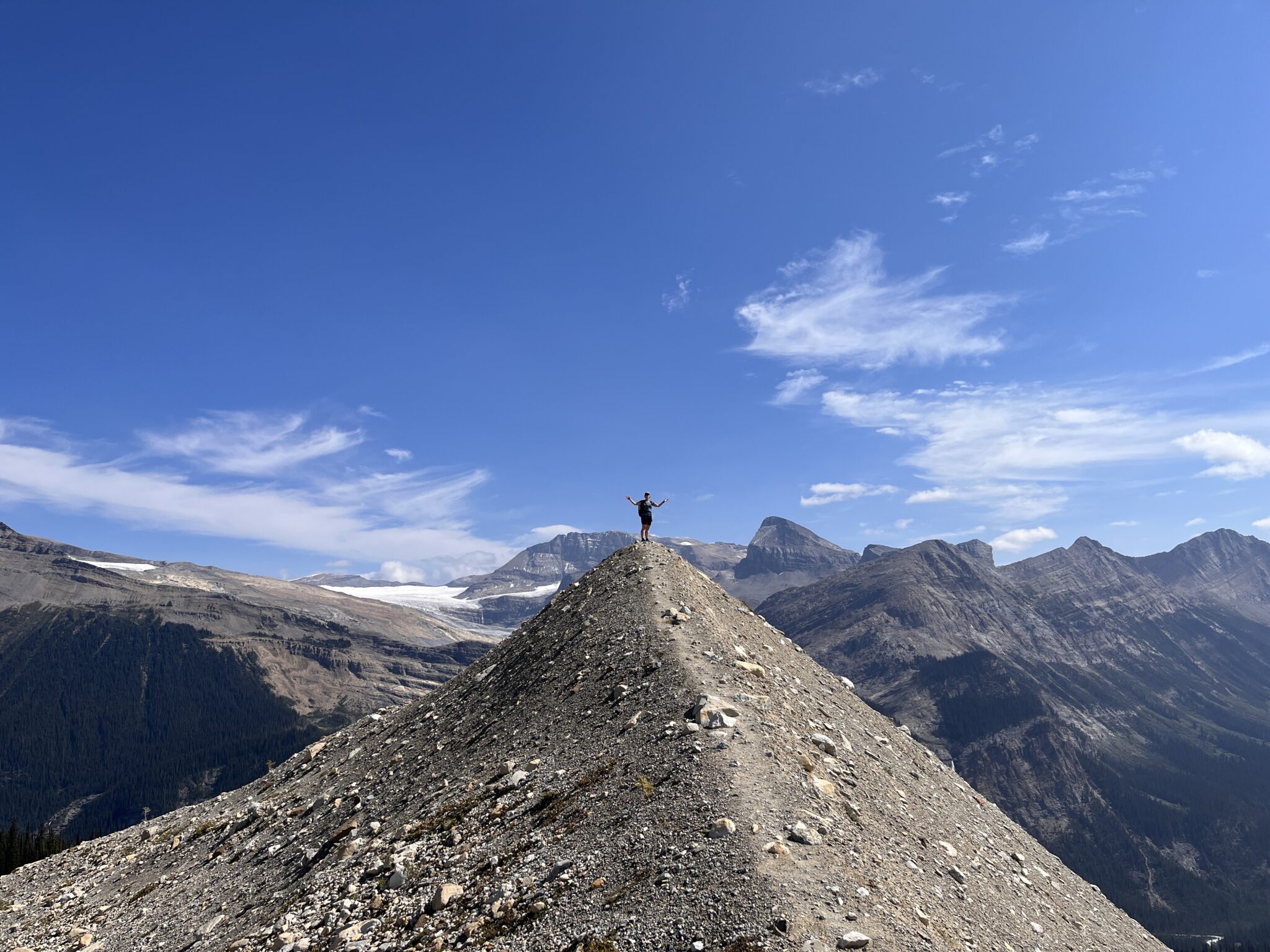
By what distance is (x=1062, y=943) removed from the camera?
80.2 ft

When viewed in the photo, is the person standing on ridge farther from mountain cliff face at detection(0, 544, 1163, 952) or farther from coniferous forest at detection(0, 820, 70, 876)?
coniferous forest at detection(0, 820, 70, 876)

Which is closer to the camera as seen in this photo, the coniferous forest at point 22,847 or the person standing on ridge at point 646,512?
the person standing on ridge at point 646,512

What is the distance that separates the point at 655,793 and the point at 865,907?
649 cm

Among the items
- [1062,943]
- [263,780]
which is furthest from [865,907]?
[263,780]

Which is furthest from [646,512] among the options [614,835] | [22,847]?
[22,847]

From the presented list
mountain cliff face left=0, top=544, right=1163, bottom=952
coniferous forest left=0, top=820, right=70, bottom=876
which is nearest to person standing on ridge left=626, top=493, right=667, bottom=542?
mountain cliff face left=0, top=544, right=1163, bottom=952

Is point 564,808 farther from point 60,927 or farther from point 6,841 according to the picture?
point 6,841

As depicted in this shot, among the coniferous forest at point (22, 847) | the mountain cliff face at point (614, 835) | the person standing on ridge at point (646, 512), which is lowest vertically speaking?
the coniferous forest at point (22, 847)

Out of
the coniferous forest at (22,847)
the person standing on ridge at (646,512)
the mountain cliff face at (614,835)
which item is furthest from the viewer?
the coniferous forest at (22,847)

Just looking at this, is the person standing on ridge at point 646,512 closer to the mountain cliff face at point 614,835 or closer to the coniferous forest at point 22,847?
the mountain cliff face at point 614,835

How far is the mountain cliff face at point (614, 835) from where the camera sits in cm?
1783

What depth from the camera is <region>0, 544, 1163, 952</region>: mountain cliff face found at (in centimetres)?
1783

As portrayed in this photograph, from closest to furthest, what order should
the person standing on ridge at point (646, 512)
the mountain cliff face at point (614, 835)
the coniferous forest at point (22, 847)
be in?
1. the mountain cliff face at point (614, 835)
2. the person standing on ridge at point (646, 512)
3. the coniferous forest at point (22, 847)

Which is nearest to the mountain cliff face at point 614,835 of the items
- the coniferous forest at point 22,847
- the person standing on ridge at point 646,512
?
the person standing on ridge at point 646,512
